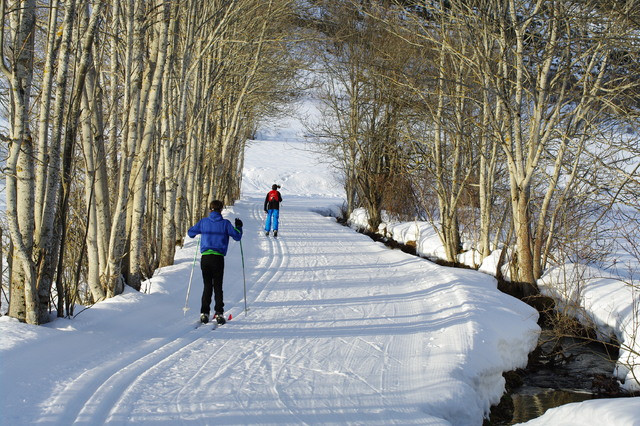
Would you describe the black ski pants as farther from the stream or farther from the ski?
the stream

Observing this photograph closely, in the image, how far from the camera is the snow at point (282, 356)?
4601mm

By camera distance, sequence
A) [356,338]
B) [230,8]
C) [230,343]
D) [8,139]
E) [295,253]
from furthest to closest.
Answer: [295,253], [230,8], [356,338], [230,343], [8,139]

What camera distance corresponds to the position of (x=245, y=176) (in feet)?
214

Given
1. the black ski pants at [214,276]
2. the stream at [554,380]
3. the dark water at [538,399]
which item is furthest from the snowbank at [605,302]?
the black ski pants at [214,276]

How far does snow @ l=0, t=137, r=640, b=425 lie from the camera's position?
15.1 feet

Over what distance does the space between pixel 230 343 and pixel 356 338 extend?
5.42 ft

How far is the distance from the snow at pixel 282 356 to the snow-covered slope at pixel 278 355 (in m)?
0.02

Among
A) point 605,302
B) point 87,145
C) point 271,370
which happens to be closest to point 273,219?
point 87,145

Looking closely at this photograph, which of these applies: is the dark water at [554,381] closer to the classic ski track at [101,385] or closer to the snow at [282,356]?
the snow at [282,356]

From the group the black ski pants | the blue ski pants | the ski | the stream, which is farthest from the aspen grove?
the stream

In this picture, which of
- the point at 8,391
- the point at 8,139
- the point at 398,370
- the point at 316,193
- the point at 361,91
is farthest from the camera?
the point at 316,193

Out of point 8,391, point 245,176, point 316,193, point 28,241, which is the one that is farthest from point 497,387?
point 245,176

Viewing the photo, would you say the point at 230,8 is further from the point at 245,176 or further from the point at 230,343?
the point at 245,176

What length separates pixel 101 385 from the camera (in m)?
4.91
